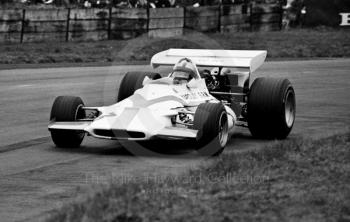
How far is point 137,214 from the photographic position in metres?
5.96

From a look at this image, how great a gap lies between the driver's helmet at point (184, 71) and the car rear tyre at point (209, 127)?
3.87 ft

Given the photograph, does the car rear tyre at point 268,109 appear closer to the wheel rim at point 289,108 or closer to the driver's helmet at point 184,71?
the wheel rim at point 289,108

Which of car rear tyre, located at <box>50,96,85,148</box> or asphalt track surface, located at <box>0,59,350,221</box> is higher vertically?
car rear tyre, located at <box>50,96,85,148</box>

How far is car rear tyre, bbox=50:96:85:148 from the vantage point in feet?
32.6

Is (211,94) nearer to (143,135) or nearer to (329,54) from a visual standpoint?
(143,135)

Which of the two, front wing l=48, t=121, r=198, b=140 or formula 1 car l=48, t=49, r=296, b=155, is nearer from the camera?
front wing l=48, t=121, r=198, b=140

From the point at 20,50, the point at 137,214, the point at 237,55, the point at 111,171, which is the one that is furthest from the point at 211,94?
the point at 20,50

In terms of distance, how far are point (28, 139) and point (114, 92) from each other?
6877mm

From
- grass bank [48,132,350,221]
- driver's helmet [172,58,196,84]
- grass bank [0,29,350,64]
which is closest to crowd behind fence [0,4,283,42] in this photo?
grass bank [0,29,350,64]

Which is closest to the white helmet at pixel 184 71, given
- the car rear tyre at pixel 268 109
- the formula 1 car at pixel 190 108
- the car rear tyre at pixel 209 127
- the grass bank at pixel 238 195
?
the formula 1 car at pixel 190 108

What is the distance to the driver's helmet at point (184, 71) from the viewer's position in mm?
10648

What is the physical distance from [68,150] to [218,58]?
2.75 m

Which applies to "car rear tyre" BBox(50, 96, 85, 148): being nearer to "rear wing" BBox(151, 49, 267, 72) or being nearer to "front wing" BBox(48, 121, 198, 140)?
"front wing" BBox(48, 121, 198, 140)

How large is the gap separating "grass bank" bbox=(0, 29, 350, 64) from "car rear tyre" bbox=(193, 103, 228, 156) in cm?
1464
